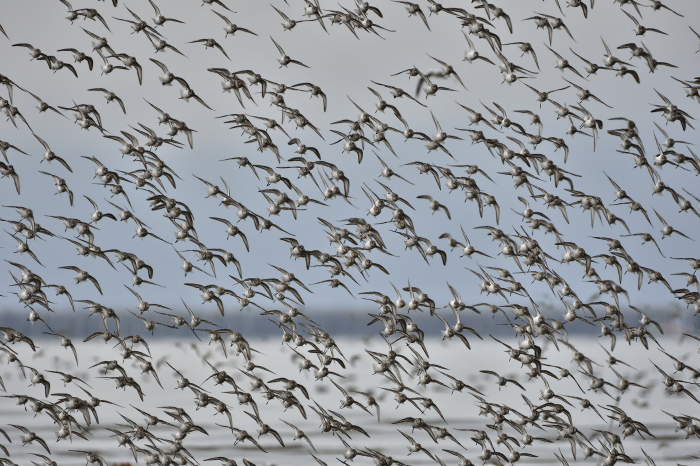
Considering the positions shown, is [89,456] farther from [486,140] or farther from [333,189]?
[486,140]

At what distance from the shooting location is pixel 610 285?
37.5m

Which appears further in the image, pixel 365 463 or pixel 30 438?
pixel 365 463

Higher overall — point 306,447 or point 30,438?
point 306,447

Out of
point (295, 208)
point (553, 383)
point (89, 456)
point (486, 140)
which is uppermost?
point (553, 383)

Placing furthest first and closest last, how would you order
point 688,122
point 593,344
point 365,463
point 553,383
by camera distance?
point 593,344 < point 553,383 < point 365,463 < point 688,122

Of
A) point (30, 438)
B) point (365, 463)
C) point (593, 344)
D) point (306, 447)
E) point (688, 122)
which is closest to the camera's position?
point (30, 438)

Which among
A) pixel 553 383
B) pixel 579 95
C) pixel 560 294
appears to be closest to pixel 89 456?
pixel 560 294

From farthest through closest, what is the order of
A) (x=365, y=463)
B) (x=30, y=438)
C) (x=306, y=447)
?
(x=306, y=447)
(x=365, y=463)
(x=30, y=438)

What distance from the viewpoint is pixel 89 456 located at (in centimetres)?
3638

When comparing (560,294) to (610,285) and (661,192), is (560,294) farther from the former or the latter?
(661,192)

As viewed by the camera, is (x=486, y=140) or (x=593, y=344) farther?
(x=593, y=344)

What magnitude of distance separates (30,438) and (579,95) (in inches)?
944

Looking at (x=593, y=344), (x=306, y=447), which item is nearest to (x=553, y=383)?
(x=306, y=447)

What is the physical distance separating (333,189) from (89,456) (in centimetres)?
1344
